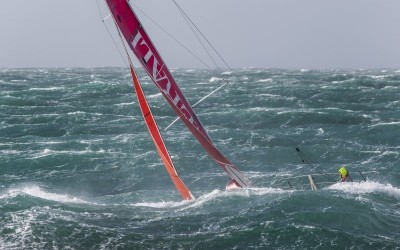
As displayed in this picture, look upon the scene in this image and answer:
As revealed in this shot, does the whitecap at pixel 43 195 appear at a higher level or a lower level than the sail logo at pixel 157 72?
lower

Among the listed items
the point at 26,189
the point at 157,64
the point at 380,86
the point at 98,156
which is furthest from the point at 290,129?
the point at 380,86

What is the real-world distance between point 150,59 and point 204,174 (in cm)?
1209

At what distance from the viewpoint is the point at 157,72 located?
1795 cm

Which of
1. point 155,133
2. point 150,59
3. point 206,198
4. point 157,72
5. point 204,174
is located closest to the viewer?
point 150,59

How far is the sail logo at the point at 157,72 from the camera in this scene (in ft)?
57.2

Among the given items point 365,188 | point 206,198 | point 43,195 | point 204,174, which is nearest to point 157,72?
point 206,198

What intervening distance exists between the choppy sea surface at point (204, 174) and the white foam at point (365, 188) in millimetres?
94

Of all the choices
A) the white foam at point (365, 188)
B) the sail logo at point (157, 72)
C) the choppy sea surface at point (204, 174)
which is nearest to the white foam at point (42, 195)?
the choppy sea surface at point (204, 174)

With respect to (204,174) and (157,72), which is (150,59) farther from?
(204,174)

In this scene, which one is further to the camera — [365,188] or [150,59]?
[365,188]

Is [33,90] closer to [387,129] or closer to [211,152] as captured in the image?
[387,129]

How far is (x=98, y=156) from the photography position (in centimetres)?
3259

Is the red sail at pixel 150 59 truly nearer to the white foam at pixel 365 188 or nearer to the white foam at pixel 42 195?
the white foam at pixel 365 188

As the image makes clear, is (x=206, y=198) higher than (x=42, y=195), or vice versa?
(x=206, y=198)
